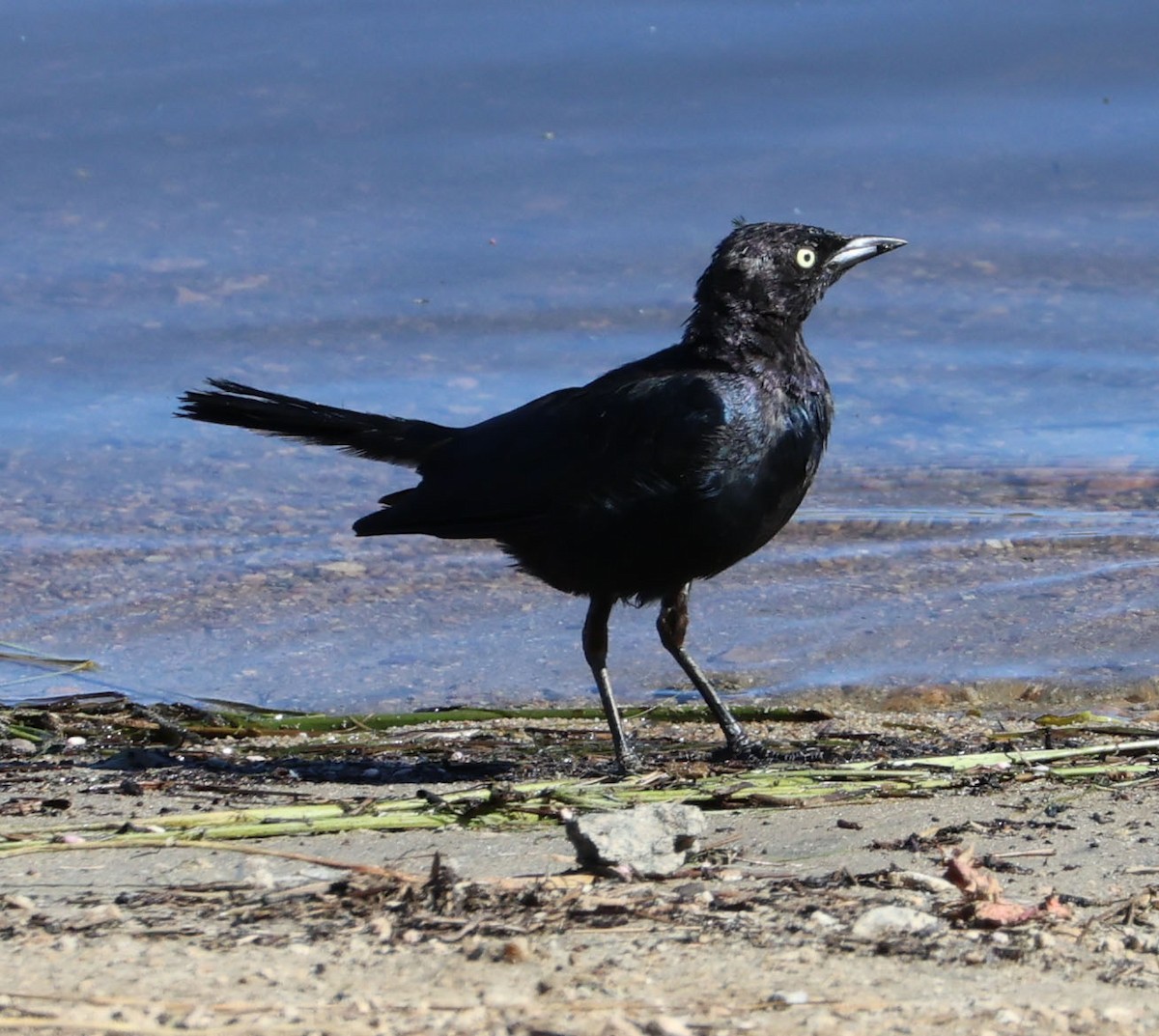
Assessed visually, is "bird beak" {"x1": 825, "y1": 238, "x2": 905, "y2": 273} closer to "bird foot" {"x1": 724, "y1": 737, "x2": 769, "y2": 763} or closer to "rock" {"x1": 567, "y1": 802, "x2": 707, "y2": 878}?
"bird foot" {"x1": 724, "y1": 737, "x2": 769, "y2": 763}

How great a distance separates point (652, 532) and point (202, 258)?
6.19 metres

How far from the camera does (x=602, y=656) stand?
563 cm

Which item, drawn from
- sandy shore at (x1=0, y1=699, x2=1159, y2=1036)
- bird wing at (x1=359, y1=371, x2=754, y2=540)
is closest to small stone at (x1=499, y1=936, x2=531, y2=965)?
sandy shore at (x1=0, y1=699, x2=1159, y2=1036)

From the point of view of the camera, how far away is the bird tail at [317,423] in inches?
229

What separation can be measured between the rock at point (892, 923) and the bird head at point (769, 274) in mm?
2572

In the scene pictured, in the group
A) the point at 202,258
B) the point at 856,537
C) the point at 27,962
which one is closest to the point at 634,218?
the point at 202,258

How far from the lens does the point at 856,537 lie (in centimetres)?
787

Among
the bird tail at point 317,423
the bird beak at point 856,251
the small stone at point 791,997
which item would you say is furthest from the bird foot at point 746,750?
the small stone at point 791,997

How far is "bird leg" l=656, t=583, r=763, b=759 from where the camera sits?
535 cm

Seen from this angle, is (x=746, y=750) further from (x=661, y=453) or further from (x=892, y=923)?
(x=892, y=923)

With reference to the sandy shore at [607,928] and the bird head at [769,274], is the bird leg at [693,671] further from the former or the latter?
the sandy shore at [607,928]

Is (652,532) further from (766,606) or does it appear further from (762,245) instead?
(766,606)

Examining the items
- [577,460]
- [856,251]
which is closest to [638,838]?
[577,460]

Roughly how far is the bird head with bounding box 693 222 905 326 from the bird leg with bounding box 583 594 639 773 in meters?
0.89
